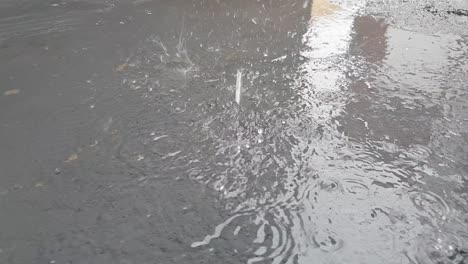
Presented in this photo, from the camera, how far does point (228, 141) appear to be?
2.87 metres

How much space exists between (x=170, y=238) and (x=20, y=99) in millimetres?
1997

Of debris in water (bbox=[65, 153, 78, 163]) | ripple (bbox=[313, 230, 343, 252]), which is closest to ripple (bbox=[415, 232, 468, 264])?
ripple (bbox=[313, 230, 343, 252])

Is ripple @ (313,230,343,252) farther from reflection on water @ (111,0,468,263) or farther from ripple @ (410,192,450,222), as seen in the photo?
ripple @ (410,192,450,222)

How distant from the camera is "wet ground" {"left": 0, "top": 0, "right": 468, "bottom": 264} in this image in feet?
7.08

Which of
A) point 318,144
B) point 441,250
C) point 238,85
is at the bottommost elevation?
point 441,250

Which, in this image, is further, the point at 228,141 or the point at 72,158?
the point at 228,141

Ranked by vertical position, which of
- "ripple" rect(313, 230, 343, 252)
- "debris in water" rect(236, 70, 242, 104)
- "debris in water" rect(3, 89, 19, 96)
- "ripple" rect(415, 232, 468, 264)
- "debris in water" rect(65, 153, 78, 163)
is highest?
"debris in water" rect(3, 89, 19, 96)

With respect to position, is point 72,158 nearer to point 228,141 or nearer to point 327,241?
point 228,141

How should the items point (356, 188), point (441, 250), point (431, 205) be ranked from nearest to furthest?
point (441, 250) < point (431, 205) < point (356, 188)

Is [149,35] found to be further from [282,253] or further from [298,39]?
[282,253]

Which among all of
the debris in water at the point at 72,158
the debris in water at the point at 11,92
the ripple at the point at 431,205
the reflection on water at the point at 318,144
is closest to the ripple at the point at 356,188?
the reflection on water at the point at 318,144

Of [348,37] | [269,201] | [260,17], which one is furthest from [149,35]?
[269,201]

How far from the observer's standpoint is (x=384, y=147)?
2889 millimetres

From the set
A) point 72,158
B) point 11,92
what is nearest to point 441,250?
point 72,158
